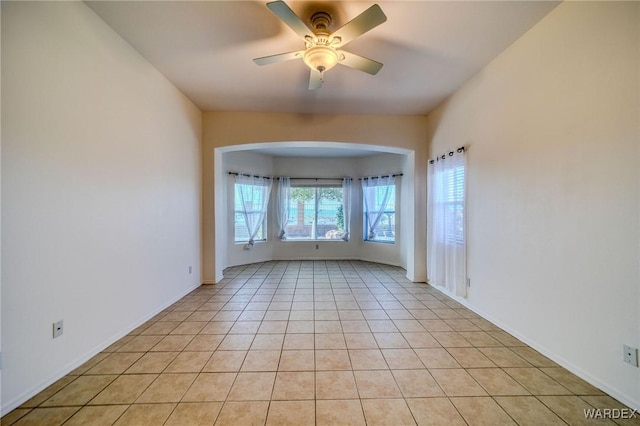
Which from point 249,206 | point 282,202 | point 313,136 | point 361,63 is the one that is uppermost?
point 361,63

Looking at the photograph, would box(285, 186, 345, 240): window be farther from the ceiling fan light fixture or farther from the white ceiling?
the ceiling fan light fixture

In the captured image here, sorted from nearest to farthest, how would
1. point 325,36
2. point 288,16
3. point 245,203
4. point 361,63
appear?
point 288,16, point 325,36, point 361,63, point 245,203

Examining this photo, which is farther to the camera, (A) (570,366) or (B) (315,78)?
(B) (315,78)

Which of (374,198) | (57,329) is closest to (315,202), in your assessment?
(374,198)

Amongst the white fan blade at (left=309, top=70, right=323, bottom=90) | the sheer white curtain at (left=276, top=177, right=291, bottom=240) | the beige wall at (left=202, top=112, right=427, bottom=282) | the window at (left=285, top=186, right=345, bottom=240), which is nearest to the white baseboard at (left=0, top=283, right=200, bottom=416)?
the beige wall at (left=202, top=112, right=427, bottom=282)

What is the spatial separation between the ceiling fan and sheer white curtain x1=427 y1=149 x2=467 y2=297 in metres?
1.86

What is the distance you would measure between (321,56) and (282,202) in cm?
442

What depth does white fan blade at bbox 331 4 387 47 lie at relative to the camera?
169 cm

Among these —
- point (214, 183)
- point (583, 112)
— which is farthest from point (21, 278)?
point (583, 112)

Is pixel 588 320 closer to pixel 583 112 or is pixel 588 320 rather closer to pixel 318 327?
pixel 583 112

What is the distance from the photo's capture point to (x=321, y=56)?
212 cm

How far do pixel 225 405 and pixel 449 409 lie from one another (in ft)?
4.63

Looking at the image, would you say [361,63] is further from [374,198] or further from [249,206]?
[249,206]

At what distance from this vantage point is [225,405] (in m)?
1.61
